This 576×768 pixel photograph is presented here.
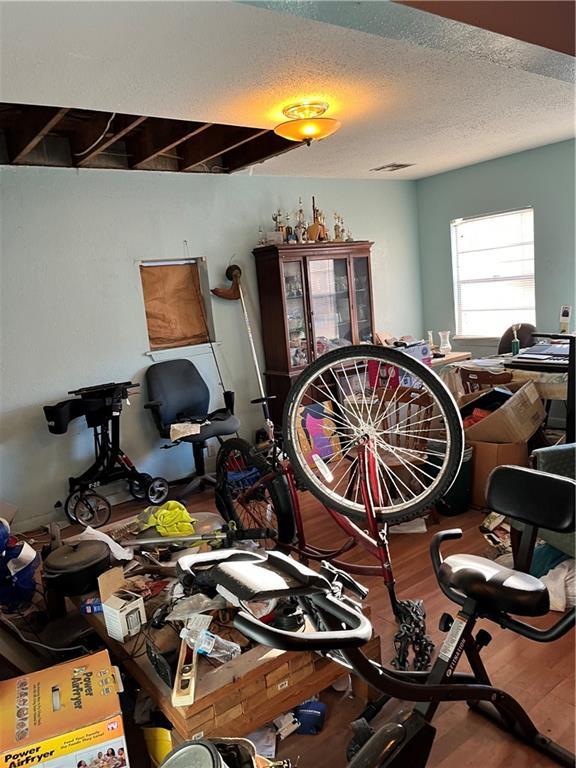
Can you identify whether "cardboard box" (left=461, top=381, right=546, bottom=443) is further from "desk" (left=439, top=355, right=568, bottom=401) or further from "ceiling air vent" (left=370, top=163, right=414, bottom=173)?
"ceiling air vent" (left=370, top=163, right=414, bottom=173)

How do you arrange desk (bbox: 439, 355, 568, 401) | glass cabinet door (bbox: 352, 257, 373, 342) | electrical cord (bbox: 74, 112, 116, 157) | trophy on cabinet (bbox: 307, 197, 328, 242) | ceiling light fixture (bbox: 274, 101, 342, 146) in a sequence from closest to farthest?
1. ceiling light fixture (bbox: 274, 101, 342, 146)
2. electrical cord (bbox: 74, 112, 116, 157)
3. desk (bbox: 439, 355, 568, 401)
4. trophy on cabinet (bbox: 307, 197, 328, 242)
5. glass cabinet door (bbox: 352, 257, 373, 342)

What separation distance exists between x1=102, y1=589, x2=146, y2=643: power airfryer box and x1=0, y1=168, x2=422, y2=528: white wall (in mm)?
2386

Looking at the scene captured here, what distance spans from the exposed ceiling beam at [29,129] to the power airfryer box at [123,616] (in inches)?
99.0

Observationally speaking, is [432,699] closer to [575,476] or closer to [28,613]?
[575,476]

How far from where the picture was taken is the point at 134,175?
433cm

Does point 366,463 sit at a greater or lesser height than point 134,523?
greater

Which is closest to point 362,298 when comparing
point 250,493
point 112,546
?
point 250,493

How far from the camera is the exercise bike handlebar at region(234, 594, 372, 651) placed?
1.00 metres

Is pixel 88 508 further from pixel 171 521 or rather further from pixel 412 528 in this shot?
pixel 412 528

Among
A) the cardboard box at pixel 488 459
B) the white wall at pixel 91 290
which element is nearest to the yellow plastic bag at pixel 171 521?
the white wall at pixel 91 290

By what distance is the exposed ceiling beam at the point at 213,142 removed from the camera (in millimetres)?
3672

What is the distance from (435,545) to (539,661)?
88 centimetres

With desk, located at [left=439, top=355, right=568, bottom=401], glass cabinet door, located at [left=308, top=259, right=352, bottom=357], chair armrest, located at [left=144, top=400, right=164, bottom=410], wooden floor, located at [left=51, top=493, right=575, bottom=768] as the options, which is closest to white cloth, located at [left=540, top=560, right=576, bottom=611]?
wooden floor, located at [left=51, top=493, right=575, bottom=768]

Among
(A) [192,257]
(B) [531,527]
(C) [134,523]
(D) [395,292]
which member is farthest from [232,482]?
(D) [395,292]
